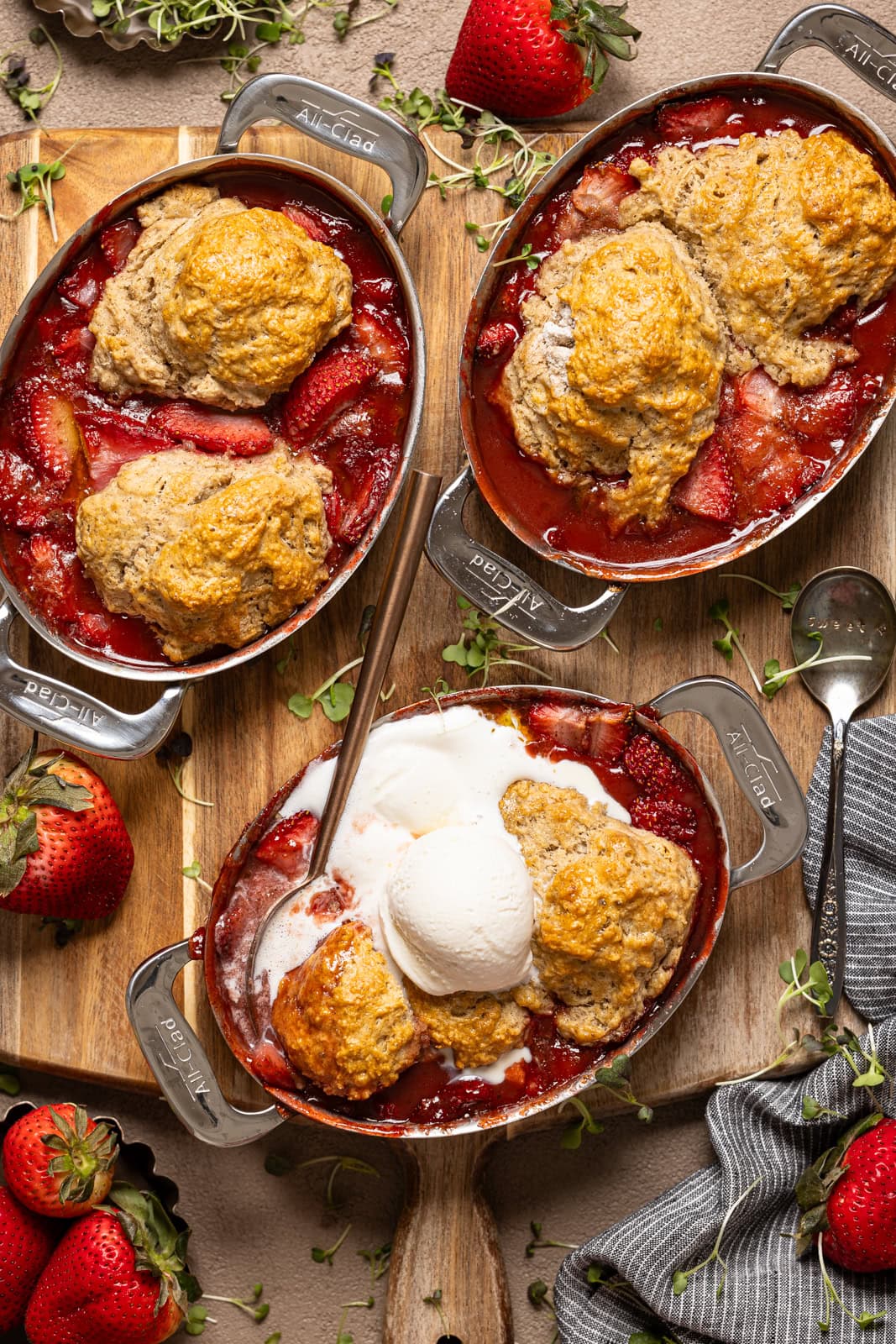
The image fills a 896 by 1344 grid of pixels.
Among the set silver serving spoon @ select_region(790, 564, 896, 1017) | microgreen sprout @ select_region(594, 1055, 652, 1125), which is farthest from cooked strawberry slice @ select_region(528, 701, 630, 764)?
microgreen sprout @ select_region(594, 1055, 652, 1125)

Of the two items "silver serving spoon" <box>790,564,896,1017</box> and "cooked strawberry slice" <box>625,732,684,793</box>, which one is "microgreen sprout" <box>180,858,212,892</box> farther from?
"silver serving spoon" <box>790,564,896,1017</box>

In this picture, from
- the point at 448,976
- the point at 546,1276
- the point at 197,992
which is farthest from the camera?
the point at 546,1276

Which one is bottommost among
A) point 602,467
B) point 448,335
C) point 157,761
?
point 157,761

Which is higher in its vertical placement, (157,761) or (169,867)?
(157,761)

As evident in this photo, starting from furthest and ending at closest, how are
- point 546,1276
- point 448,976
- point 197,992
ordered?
point 546,1276, point 197,992, point 448,976

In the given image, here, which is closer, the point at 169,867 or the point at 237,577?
the point at 237,577

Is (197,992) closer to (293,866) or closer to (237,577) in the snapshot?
(293,866)

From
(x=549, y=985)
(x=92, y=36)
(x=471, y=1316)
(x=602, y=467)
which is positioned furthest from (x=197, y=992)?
(x=92, y=36)
